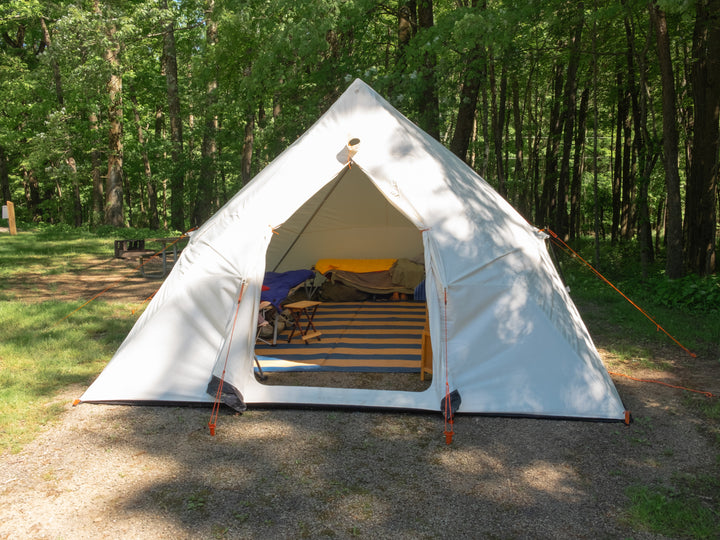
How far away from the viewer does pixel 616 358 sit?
224 inches

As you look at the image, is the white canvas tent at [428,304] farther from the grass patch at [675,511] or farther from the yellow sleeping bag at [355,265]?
the yellow sleeping bag at [355,265]

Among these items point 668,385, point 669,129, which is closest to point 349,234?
point 669,129

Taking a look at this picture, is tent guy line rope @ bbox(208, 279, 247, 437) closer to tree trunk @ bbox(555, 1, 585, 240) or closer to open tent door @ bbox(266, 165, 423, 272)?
open tent door @ bbox(266, 165, 423, 272)

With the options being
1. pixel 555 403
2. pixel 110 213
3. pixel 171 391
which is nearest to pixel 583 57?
pixel 555 403

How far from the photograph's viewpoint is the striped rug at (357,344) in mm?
5324

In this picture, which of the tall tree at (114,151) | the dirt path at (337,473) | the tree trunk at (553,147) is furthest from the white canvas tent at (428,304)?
the tall tree at (114,151)

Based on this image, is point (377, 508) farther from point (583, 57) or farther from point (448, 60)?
point (583, 57)

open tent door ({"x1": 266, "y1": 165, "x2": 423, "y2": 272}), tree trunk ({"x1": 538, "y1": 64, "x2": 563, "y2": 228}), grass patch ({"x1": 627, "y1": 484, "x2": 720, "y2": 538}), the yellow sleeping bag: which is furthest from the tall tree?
grass patch ({"x1": 627, "y1": 484, "x2": 720, "y2": 538})

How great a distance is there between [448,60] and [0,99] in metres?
15.9

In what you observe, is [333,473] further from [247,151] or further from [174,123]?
[174,123]

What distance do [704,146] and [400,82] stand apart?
465cm

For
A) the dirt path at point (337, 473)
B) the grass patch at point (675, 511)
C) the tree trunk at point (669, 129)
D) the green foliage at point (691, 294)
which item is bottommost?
the grass patch at point (675, 511)

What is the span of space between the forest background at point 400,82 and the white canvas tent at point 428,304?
300 cm

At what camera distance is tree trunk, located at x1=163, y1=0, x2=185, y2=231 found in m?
16.1
